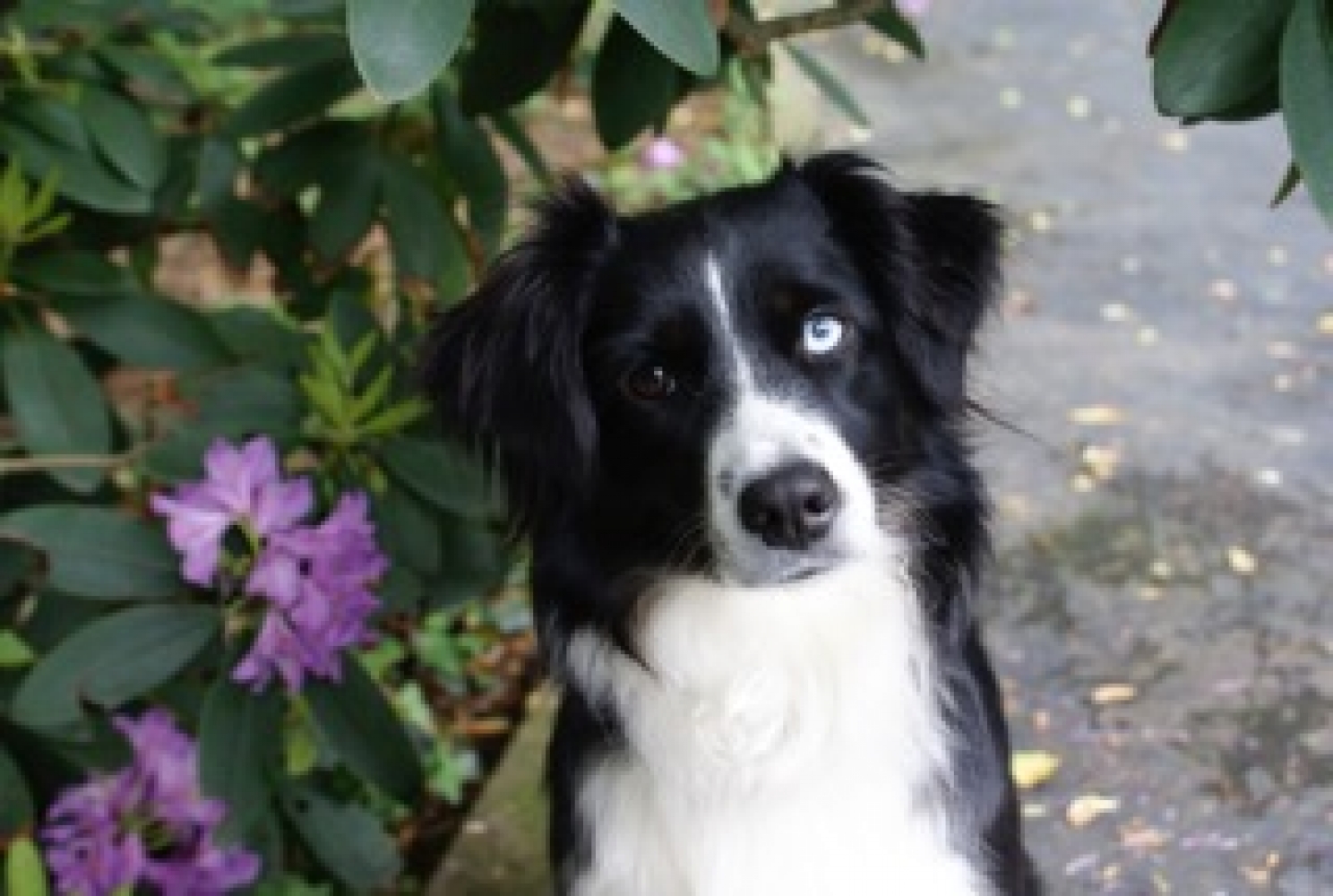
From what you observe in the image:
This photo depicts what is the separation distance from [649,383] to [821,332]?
0.20 metres

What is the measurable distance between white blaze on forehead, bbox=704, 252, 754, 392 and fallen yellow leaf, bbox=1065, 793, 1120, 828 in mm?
1229

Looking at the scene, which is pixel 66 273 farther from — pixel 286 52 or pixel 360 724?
pixel 360 724

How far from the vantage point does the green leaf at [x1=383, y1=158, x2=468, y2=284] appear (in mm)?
2980

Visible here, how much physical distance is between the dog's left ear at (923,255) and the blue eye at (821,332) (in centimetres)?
8

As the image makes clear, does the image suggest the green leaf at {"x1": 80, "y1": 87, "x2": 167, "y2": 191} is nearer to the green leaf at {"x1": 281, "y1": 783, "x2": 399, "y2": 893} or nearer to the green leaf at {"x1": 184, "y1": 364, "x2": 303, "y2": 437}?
the green leaf at {"x1": 184, "y1": 364, "x2": 303, "y2": 437}

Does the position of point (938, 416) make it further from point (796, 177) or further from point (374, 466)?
point (374, 466)

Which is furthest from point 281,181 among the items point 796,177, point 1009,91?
point 1009,91

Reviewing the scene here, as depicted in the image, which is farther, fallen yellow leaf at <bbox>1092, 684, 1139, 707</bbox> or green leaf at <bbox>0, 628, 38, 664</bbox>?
fallen yellow leaf at <bbox>1092, 684, 1139, 707</bbox>

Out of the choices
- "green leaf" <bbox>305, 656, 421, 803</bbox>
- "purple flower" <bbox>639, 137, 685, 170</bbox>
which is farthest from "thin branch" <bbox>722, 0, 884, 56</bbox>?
"purple flower" <bbox>639, 137, 685, 170</bbox>

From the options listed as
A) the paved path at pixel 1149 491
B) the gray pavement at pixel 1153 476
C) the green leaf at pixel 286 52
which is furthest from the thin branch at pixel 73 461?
the gray pavement at pixel 1153 476

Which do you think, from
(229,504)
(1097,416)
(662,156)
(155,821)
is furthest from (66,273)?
(662,156)

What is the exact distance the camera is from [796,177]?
2.38m

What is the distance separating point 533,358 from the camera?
2.31 meters

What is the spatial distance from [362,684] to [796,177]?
35.6 inches
